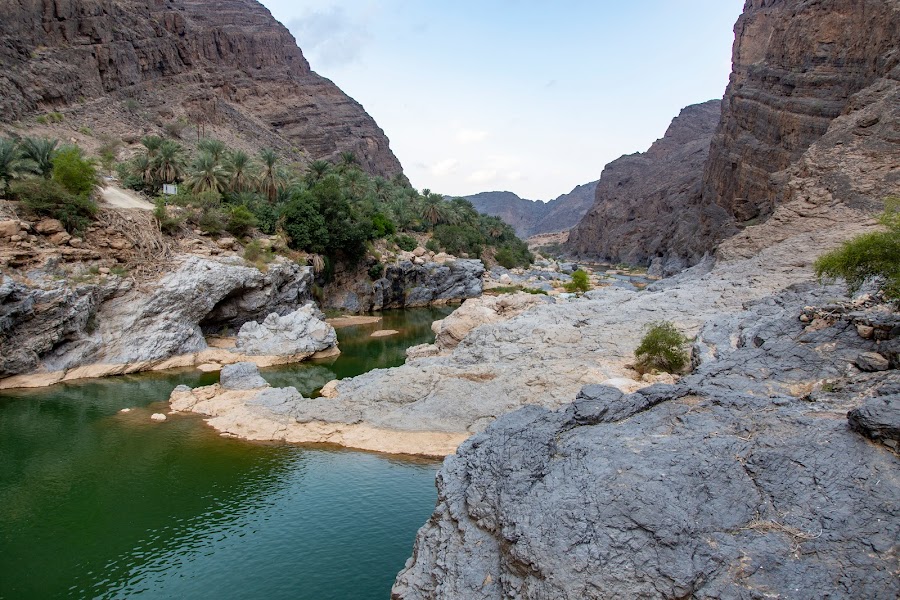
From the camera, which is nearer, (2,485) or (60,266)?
(2,485)

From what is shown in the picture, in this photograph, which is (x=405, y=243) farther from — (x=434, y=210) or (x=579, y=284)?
(x=579, y=284)

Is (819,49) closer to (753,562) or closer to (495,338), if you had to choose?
(495,338)

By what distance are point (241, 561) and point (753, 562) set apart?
34.0 feet

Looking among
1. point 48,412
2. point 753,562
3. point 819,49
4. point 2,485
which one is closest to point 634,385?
point 753,562

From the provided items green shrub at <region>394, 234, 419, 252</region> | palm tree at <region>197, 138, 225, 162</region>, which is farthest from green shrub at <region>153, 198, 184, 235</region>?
green shrub at <region>394, 234, 419, 252</region>

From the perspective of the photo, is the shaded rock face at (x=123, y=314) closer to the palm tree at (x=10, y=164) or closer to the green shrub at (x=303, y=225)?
the green shrub at (x=303, y=225)

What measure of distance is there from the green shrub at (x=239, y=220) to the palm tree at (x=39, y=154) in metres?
10.2

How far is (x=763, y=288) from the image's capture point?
2559cm

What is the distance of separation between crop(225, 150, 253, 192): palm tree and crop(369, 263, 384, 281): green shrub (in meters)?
13.3

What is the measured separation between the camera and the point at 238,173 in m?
43.6

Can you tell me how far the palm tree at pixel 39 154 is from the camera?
29.3m

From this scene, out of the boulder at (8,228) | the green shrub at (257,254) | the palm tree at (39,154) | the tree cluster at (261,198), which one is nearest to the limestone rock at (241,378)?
the boulder at (8,228)

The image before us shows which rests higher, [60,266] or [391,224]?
[391,224]

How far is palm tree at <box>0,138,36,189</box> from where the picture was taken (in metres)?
27.3
